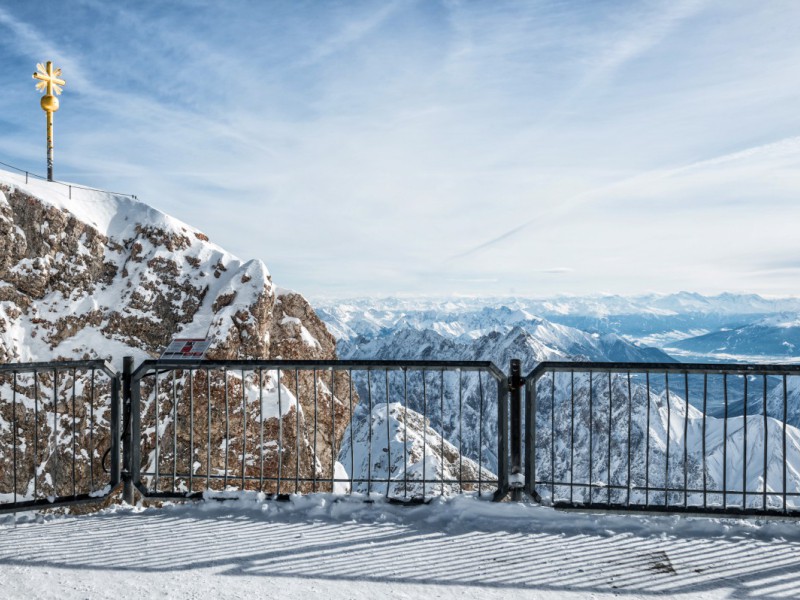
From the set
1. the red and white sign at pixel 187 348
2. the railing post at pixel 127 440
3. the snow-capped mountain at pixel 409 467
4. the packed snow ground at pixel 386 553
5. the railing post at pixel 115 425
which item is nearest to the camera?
the packed snow ground at pixel 386 553

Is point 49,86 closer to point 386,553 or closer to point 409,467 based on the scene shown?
point 386,553

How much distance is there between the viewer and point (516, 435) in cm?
530

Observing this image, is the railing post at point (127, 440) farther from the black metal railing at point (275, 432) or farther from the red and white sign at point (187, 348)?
the red and white sign at point (187, 348)

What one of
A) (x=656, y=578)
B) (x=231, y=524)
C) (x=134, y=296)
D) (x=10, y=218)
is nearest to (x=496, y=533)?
(x=656, y=578)

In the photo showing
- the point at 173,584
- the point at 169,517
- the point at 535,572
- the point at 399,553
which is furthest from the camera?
the point at 169,517

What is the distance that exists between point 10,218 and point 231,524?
105 ft

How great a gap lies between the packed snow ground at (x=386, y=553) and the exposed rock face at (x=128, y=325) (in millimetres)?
20146

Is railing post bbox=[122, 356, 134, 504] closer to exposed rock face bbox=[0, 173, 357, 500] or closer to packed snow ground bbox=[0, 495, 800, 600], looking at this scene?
Answer: packed snow ground bbox=[0, 495, 800, 600]

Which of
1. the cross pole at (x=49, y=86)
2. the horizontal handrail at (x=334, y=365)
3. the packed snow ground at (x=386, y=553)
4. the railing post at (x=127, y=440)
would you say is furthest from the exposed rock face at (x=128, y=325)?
the packed snow ground at (x=386, y=553)

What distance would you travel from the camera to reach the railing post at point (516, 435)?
5312mm

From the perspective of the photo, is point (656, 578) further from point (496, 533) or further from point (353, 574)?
point (353, 574)

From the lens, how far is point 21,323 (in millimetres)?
28109

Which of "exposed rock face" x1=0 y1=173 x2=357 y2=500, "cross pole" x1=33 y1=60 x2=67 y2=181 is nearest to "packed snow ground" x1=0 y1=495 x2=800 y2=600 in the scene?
"exposed rock face" x1=0 y1=173 x2=357 y2=500

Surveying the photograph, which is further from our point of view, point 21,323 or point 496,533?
point 21,323
